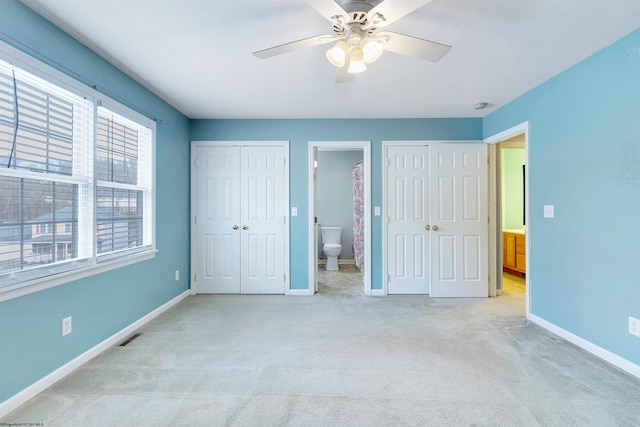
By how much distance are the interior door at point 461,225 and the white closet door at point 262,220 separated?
1993mm

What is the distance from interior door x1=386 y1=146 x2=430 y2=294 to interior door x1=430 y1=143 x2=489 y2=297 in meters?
0.15

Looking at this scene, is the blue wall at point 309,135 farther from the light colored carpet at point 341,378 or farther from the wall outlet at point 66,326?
the wall outlet at point 66,326

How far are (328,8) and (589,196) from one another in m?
2.41

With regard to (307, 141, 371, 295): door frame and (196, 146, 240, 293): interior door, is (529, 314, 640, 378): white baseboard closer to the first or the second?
(307, 141, 371, 295): door frame

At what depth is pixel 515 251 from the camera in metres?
4.61

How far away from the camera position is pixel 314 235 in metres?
3.75

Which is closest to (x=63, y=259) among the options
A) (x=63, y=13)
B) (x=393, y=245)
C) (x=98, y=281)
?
(x=98, y=281)

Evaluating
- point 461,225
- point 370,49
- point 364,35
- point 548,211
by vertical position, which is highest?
point 364,35

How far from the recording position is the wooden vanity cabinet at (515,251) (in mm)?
4449

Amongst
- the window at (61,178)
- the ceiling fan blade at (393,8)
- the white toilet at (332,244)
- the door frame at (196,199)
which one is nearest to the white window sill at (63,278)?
the window at (61,178)

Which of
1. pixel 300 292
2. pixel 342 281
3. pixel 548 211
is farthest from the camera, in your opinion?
pixel 342 281

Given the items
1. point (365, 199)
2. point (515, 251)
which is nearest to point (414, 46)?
point (365, 199)

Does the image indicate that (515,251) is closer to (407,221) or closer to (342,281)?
(407,221)

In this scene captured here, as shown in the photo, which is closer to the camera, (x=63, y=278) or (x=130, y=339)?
(x=63, y=278)
